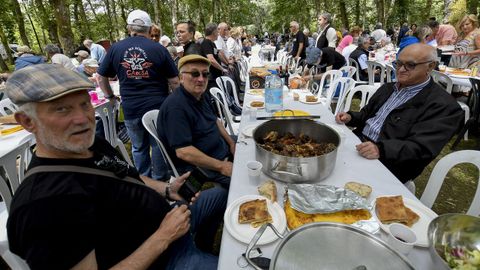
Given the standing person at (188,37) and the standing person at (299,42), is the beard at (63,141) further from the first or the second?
the standing person at (299,42)

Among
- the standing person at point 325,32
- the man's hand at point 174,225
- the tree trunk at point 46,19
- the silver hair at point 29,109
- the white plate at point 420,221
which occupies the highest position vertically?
the tree trunk at point 46,19

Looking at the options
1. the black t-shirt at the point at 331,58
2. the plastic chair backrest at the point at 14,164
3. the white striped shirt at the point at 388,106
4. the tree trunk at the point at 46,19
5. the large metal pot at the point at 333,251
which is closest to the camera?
the large metal pot at the point at 333,251

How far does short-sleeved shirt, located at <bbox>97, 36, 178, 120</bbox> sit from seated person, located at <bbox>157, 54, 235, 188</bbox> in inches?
32.3

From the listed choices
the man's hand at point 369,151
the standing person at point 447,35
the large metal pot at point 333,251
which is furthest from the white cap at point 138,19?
the standing person at point 447,35

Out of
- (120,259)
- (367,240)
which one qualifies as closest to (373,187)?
(367,240)

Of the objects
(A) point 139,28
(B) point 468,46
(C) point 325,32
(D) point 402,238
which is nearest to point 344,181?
(D) point 402,238

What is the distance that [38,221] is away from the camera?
857 mm

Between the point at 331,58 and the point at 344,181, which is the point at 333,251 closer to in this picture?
the point at 344,181

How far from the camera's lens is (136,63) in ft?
9.41

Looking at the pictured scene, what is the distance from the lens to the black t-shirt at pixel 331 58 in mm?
5801

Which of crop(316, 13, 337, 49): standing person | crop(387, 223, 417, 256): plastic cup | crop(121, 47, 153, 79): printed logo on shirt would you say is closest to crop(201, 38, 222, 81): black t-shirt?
crop(121, 47, 153, 79): printed logo on shirt

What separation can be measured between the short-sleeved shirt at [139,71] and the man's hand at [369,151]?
2.39 metres

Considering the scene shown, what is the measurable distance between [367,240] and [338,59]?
19.3 feet

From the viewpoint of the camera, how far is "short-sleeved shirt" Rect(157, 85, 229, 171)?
2061 mm
